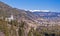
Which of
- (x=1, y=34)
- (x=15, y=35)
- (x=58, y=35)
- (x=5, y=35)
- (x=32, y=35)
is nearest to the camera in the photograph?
(x=1, y=34)

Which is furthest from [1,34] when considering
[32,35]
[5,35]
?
[32,35]

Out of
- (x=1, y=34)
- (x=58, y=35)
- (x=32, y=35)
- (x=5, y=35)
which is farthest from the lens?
(x=58, y=35)

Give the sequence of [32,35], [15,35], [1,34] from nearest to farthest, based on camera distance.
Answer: [1,34] → [15,35] → [32,35]

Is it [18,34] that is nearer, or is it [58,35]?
[18,34]

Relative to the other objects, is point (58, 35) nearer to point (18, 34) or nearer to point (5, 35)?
point (18, 34)

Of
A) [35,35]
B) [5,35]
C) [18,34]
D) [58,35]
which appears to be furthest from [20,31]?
[58,35]

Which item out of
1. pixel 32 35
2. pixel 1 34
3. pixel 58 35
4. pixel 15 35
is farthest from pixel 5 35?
pixel 58 35

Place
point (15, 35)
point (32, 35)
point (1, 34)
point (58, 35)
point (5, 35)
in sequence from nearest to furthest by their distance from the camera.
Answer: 1. point (1, 34)
2. point (5, 35)
3. point (15, 35)
4. point (32, 35)
5. point (58, 35)

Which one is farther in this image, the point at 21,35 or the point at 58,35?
the point at 58,35

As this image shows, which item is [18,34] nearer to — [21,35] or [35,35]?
[21,35]
